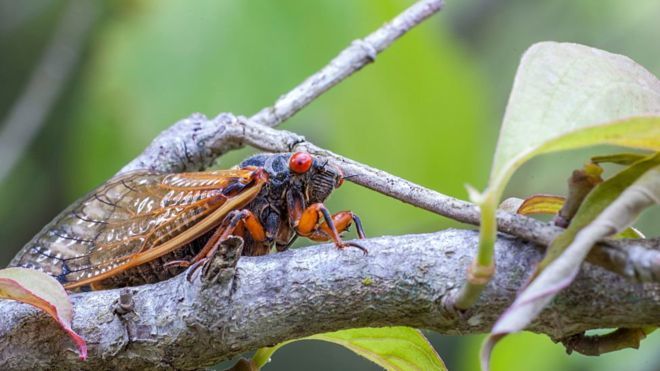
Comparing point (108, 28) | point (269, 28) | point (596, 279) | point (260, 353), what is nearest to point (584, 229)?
point (596, 279)

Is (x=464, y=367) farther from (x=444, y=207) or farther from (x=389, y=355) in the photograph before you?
(x=444, y=207)

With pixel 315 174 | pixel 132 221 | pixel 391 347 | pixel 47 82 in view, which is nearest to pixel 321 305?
pixel 391 347

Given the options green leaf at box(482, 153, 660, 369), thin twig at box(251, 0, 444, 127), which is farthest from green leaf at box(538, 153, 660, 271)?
thin twig at box(251, 0, 444, 127)

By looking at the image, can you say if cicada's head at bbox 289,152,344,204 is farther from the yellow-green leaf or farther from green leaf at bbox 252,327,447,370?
the yellow-green leaf

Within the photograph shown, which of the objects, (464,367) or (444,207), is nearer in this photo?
(444,207)

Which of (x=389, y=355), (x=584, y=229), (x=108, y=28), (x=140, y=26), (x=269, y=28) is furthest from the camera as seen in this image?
(x=108, y=28)

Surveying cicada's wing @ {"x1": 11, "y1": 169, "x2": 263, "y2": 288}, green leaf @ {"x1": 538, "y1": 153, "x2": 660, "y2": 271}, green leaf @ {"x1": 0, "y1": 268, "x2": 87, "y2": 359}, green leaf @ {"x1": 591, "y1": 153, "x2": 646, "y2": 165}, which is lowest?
green leaf @ {"x1": 0, "y1": 268, "x2": 87, "y2": 359}
